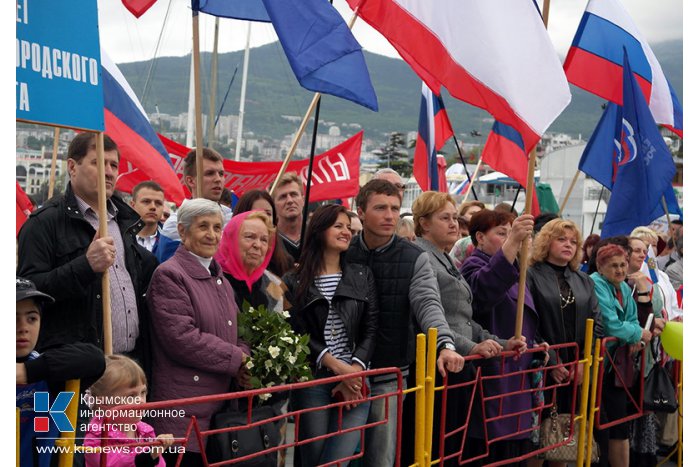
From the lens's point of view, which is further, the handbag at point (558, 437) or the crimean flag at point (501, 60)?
the handbag at point (558, 437)

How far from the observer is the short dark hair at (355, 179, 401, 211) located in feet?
20.1

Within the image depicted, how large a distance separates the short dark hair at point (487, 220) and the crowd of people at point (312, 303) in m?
0.02

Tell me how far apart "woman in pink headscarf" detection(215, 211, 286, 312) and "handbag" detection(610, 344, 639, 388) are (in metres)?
3.41

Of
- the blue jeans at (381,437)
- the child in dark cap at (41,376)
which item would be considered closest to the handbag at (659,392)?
the blue jeans at (381,437)

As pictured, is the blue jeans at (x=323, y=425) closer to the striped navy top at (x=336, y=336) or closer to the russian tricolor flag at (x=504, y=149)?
the striped navy top at (x=336, y=336)

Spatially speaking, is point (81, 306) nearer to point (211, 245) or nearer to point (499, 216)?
point (211, 245)

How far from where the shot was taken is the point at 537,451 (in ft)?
22.2

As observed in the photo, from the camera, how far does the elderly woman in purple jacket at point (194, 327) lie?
4.83m

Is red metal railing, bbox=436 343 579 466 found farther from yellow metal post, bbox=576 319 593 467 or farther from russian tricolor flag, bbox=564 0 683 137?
russian tricolor flag, bbox=564 0 683 137

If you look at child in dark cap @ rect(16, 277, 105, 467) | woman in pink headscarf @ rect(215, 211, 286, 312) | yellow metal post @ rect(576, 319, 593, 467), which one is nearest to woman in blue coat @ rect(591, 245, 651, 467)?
yellow metal post @ rect(576, 319, 593, 467)

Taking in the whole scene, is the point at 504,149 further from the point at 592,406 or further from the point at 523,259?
the point at 523,259

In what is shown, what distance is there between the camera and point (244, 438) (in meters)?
4.59

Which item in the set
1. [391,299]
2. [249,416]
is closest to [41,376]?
[249,416]

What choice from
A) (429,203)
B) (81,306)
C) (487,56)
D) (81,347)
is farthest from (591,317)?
(81,347)
